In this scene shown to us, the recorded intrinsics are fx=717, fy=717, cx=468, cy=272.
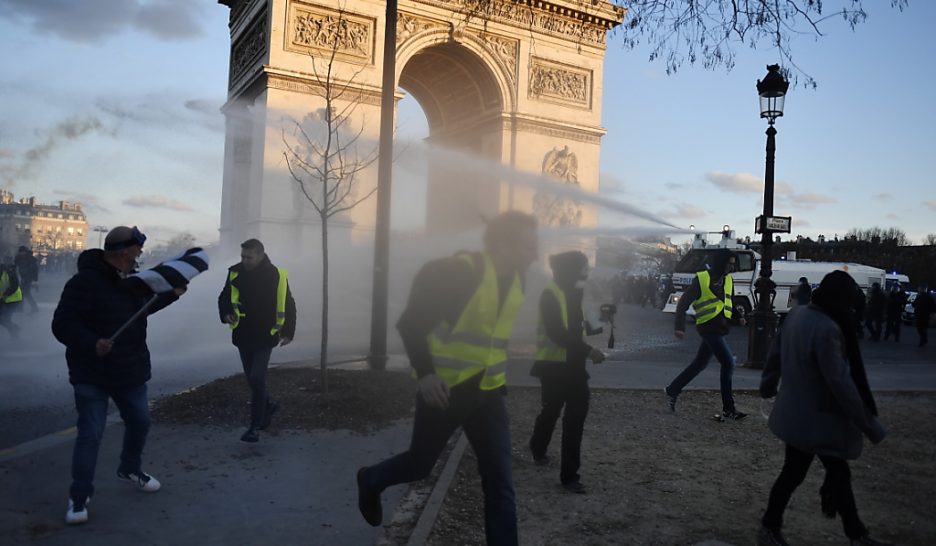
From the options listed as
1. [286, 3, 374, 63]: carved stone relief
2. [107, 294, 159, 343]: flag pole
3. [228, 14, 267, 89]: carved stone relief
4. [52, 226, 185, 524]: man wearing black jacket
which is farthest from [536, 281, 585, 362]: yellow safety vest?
[228, 14, 267, 89]: carved stone relief

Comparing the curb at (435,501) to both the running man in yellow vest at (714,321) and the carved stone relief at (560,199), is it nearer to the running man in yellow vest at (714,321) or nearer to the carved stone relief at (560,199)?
the running man in yellow vest at (714,321)

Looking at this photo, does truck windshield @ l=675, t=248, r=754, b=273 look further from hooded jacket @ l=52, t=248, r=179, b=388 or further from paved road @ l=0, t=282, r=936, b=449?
hooded jacket @ l=52, t=248, r=179, b=388

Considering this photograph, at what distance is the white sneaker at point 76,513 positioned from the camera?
388cm

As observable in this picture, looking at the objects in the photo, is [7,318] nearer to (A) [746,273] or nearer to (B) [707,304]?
(B) [707,304]

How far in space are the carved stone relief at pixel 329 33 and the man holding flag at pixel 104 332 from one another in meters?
14.6

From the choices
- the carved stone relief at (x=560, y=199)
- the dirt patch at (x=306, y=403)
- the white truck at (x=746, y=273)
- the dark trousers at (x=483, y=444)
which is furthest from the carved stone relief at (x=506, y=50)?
the dark trousers at (x=483, y=444)

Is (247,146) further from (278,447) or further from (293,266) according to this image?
(278,447)

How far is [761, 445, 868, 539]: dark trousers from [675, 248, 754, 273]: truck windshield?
19972 mm

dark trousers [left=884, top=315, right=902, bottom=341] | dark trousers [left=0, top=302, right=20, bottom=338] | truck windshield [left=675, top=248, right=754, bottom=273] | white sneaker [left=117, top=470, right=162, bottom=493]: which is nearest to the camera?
white sneaker [left=117, top=470, right=162, bottom=493]

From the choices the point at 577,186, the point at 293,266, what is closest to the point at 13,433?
the point at 293,266

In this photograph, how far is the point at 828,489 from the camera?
12.9 feet

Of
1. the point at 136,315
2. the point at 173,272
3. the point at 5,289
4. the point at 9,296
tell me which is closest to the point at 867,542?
the point at 173,272

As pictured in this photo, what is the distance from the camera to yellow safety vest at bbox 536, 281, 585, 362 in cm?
498

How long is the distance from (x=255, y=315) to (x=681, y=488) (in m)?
3.51
